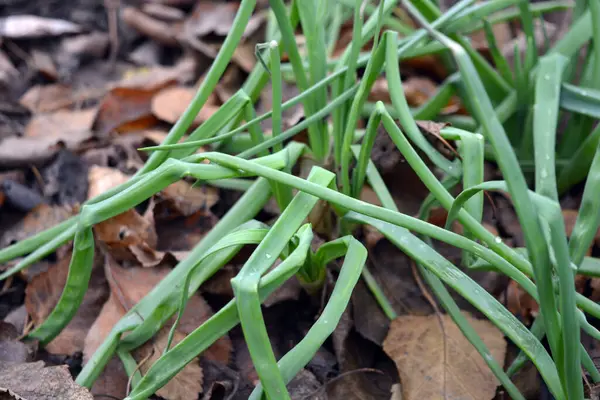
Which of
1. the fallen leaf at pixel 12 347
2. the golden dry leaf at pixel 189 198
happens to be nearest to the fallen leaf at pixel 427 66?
the golden dry leaf at pixel 189 198

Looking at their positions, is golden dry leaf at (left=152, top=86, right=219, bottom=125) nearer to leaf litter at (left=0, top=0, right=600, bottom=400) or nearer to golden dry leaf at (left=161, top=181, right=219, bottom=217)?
leaf litter at (left=0, top=0, right=600, bottom=400)

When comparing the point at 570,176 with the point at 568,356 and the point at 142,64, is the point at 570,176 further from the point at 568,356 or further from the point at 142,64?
the point at 142,64

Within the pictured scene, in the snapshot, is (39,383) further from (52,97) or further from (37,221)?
(52,97)

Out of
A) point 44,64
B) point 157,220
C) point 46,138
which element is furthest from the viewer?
point 44,64

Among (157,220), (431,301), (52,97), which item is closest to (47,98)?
(52,97)

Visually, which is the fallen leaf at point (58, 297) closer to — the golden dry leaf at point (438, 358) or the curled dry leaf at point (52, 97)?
the golden dry leaf at point (438, 358)

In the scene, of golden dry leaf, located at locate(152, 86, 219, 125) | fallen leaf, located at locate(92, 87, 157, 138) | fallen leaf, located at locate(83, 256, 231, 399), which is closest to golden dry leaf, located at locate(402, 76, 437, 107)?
golden dry leaf, located at locate(152, 86, 219, 125)

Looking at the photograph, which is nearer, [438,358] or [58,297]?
[438,358]
